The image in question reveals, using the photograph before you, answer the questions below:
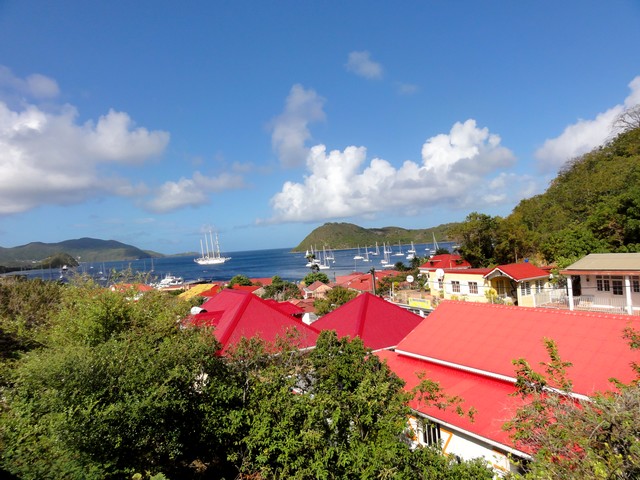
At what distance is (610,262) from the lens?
56.8ft

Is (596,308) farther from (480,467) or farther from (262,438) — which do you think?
(262,438)

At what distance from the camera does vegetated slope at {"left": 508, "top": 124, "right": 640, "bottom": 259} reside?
80.0 feet

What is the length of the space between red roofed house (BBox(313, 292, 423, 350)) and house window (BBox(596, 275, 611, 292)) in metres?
10.0

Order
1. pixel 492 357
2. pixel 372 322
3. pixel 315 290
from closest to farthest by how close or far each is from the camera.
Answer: pixel 492 357, pixel 372 322, pixel 315 290

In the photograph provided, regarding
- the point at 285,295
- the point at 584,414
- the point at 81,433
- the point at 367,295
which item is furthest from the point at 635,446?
the point at 285,295

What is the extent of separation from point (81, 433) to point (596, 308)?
70.4 feet

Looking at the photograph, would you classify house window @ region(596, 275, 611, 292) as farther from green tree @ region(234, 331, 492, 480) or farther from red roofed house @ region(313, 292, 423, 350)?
green tree @ region(234, 331, 492, 480)

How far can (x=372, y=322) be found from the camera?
14.8m

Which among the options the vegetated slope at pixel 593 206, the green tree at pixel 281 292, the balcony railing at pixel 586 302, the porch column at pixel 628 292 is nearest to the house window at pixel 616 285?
the balcony railing at pixel 586 302

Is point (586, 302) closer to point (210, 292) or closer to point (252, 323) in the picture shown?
point (252, 323)

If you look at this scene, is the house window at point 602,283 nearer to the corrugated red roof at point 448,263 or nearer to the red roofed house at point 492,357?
the red roofed house at point 492,357

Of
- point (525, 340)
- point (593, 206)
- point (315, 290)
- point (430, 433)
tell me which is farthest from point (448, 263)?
point (430, 433)

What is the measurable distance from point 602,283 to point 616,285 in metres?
0.59

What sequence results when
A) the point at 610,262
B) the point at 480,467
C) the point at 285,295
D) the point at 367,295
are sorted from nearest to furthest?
1. the point at 480,467
2. the point at 367,295
3. the point at 610,262
4. the point at 285,295
